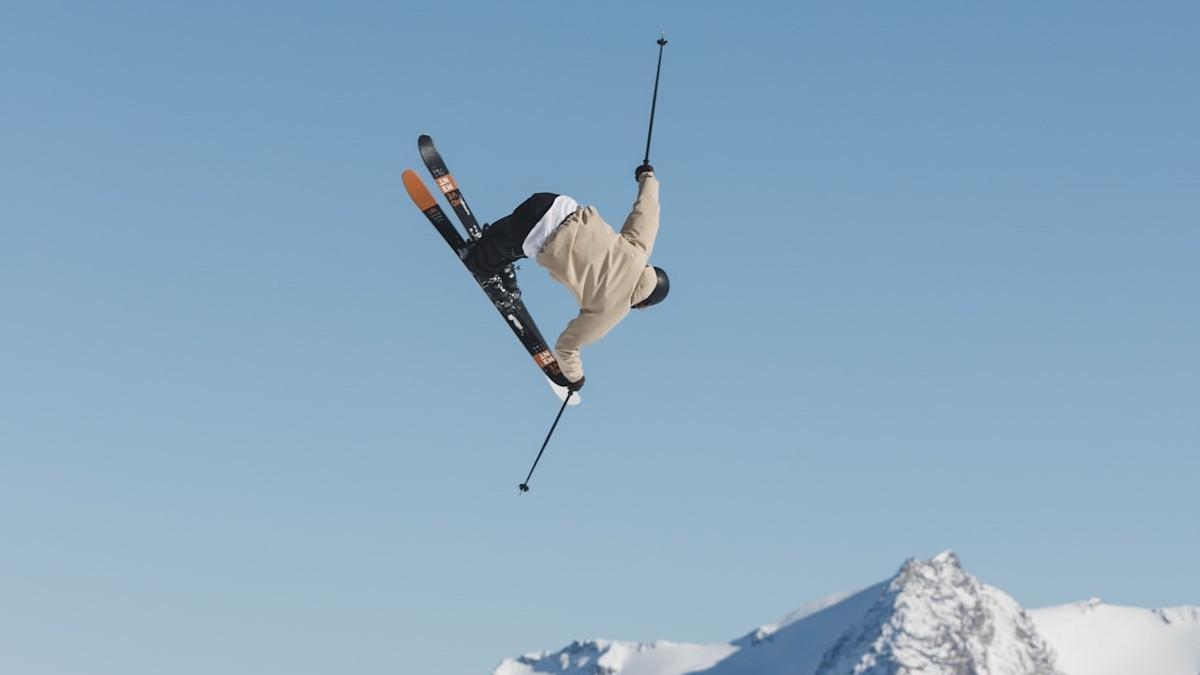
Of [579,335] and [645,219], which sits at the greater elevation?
[645,219]

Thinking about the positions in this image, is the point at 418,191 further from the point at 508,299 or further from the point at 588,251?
the point at 588,251

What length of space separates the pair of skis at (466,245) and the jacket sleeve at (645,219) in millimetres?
1707

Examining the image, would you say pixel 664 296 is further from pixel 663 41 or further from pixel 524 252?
pixel 663 41

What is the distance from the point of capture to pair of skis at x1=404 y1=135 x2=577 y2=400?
17.6m

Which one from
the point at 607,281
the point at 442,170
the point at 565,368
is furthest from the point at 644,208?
the point at 442,170

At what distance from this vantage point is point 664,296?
1595 cm

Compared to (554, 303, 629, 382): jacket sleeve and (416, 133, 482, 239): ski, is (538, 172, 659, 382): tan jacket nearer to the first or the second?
(554, 303, 629, 382): jacket sleeve

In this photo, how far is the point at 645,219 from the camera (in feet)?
51.1

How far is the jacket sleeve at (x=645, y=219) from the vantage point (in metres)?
15.5

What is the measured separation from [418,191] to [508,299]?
228 cm

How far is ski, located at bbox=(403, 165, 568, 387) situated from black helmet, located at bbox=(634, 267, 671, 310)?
1.54 meters

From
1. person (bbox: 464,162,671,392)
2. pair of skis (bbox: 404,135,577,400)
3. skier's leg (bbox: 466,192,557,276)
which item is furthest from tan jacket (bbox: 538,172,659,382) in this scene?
pair of skis (bbox: 404,135,577,400)

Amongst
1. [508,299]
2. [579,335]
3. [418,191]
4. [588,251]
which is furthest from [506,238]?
[418,191]

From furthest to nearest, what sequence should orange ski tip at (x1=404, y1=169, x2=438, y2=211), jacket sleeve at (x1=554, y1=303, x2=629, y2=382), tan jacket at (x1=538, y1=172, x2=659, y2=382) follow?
orange ski tip at (x1=404, y1=169, x2=438, y2=211)
jacket sleeve at (x1=554, y1=303, x2=629, y2=382)
tan jacket at (x1=538, y1=172, x2=659, y2=382)
